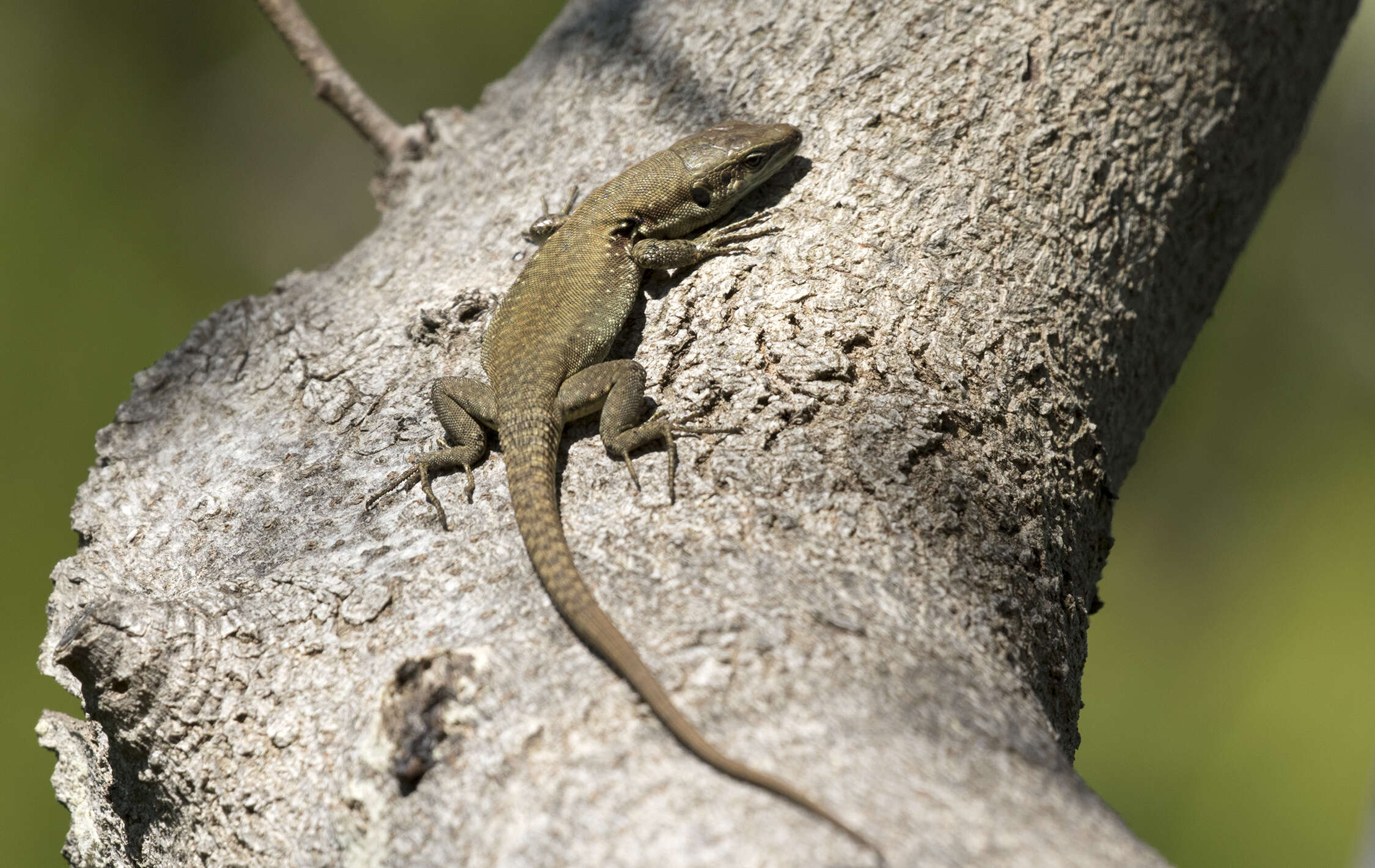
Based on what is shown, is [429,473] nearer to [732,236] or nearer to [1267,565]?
[732,236]

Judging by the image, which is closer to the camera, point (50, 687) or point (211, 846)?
point (211, 846)

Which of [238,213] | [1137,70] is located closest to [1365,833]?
[1137,70]

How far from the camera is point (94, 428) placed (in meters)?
6.76

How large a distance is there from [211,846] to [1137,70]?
157 inches

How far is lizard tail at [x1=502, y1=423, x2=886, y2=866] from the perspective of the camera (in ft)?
6.09

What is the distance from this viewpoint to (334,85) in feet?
15.5

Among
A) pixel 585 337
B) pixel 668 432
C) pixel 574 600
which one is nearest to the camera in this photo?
pixel 574 600

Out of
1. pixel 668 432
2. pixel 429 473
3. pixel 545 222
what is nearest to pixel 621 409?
pixel 668 432

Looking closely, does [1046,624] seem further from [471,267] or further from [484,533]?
[471,267]

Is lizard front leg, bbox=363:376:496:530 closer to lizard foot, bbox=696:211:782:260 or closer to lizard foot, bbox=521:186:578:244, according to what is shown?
lizard foot, bbox=521:186:578:244

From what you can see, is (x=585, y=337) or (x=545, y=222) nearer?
(x=585, y=337)

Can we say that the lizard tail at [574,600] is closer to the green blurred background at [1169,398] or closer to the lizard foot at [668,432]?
the lizard foot at [668,432]

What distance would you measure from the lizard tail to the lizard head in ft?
4.09

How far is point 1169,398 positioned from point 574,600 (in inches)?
295
